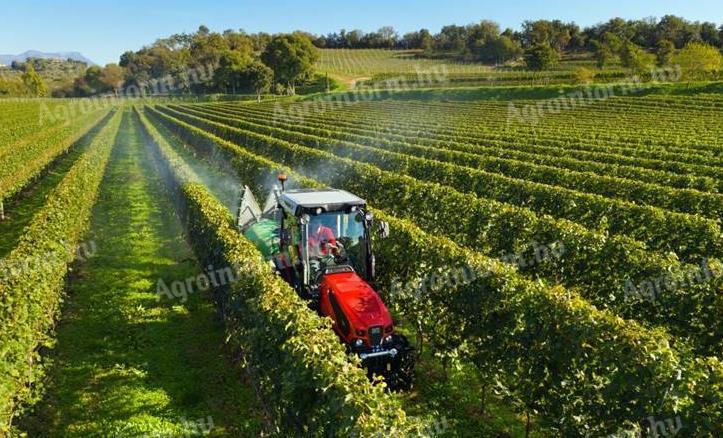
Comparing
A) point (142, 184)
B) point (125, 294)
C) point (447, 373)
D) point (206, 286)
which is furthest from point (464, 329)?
point (142, 184)

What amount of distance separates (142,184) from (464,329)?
22160 mm

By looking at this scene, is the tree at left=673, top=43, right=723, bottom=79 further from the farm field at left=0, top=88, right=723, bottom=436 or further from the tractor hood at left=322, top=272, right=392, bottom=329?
the tractor hood at left=322, top=272, right=392, bottom=329

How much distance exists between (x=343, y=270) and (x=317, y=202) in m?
1.35

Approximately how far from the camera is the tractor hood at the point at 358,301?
791 cm

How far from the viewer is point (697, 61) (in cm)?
6681

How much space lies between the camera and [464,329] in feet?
29.0

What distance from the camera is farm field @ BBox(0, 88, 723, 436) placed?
629cm

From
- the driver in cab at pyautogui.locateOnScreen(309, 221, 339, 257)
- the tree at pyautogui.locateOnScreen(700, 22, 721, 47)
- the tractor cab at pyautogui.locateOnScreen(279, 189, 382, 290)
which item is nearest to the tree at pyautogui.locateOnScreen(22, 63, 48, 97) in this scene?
the tractor cab at pyautogui.locateOnScreen(279, 189, 382, 290)

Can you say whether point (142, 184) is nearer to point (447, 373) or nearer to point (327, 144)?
point (327, 144)

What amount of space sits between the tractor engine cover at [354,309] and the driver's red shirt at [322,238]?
22.9 inches

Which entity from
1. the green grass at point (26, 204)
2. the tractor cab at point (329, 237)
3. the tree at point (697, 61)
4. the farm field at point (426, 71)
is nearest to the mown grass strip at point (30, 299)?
the green grass at point (26, 204)

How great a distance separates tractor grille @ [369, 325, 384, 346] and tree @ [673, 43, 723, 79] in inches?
3034

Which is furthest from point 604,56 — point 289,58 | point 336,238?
point 336,238

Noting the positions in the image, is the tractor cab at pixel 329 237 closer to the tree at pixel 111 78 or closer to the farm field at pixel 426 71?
the farm field at pixel 426 71
